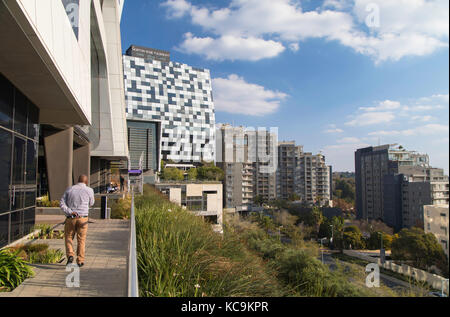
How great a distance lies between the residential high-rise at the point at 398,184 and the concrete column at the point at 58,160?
1542cm

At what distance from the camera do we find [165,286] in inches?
146

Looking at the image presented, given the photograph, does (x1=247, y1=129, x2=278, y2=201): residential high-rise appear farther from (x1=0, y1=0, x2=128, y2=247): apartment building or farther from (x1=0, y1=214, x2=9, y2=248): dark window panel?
(x1=0, y1=214, x2=9, y2=248): dark window panel

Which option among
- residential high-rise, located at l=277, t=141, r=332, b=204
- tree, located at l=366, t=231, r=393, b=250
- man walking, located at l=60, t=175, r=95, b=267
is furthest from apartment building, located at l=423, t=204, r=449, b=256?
residential high-rise, located at l=277, t=141, r=332, b=204

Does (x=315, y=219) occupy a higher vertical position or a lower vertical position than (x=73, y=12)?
lower

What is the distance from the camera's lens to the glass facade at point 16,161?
23.7 ft

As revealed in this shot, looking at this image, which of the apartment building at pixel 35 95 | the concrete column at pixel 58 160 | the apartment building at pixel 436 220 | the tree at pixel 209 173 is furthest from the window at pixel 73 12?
the tree at pixel 209 173

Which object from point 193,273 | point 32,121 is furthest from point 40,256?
point 32,121

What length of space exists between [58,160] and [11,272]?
12040 millimetres

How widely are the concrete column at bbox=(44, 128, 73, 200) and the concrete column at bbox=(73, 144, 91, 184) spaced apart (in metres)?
5.65

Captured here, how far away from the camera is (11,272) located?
4652mm

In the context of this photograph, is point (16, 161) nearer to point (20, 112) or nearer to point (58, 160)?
point (20, 112)

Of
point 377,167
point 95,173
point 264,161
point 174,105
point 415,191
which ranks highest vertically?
point 174,105
